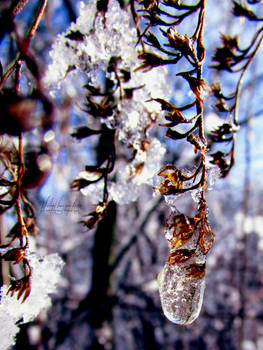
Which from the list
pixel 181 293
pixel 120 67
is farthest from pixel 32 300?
pixel 120 67

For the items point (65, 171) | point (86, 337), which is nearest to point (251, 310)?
point (86, 337)

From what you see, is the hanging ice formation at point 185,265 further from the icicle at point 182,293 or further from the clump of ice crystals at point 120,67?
the clump of ice crystals at point 120,67

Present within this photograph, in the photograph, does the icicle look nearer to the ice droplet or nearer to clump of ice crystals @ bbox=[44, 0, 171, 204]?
the ice droplet

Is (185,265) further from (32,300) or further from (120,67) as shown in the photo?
(120,67)

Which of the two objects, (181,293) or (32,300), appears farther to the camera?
(32,300)

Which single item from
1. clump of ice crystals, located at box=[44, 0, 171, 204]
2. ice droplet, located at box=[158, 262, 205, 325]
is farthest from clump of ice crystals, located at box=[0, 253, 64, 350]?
ice droplet, located at box=[158, 262, 205, 325]

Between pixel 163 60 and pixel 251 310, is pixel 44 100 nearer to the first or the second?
pixel 163 60

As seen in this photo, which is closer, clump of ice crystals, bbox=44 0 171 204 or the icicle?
the icicle
